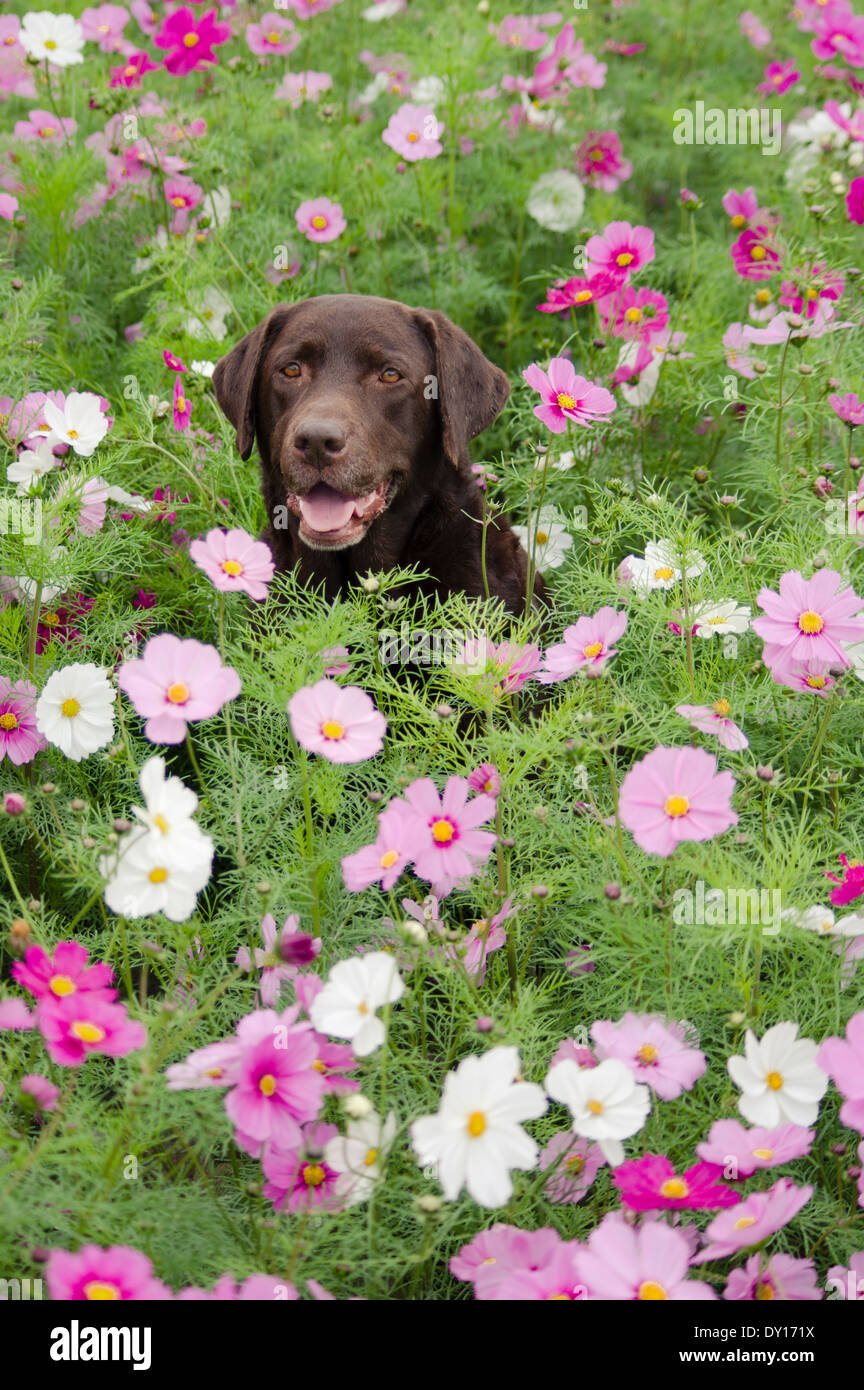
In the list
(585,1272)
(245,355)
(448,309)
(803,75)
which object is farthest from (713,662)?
(803,75)

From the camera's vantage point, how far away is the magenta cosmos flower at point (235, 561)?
6.93 ft

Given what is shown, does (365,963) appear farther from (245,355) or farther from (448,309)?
(448,309)

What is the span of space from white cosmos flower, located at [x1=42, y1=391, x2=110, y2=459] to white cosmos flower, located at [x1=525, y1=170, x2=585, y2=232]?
2.65m

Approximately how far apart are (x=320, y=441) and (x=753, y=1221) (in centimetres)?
215

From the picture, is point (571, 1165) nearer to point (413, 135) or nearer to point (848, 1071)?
point (848, 1071)

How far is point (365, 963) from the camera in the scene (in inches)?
69.1

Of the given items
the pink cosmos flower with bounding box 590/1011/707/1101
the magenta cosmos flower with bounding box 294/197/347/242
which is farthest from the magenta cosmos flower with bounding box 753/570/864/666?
the magenta cosmos flower with bounding box 294/197/347/242

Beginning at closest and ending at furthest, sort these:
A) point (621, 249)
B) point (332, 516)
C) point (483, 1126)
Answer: point (483, 1126), point (332, 516), point (621, 249)

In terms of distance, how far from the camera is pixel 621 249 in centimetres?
355


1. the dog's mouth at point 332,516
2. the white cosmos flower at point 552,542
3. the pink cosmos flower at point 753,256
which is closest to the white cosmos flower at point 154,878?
the dog's mouth at point 332,516

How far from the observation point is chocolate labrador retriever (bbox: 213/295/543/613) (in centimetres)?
342

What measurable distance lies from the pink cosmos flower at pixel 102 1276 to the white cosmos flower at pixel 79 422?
5.80ft

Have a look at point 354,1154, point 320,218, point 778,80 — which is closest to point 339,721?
point 354,1154
